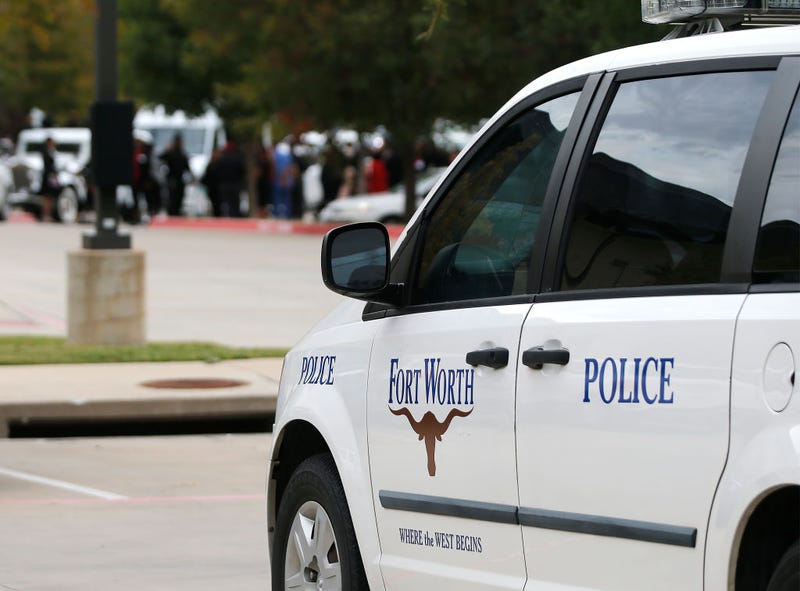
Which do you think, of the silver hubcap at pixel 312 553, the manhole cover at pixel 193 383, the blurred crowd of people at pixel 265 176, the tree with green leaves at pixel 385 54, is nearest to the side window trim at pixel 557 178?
the silver hubcap at pixel 312 553

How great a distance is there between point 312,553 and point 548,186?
1504 mm

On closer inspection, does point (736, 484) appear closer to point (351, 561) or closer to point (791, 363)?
point (791, 363)

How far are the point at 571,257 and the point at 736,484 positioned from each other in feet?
2.98

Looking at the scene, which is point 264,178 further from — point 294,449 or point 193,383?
point 294,449

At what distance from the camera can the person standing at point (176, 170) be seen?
41.5m

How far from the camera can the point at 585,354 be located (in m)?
4.19

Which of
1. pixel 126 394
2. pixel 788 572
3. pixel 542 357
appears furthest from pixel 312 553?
pixel 126 394

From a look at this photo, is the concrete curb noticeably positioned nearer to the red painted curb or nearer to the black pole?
the red painted curb

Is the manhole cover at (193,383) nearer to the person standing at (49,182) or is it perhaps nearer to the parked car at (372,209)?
the parked car at (372,209)

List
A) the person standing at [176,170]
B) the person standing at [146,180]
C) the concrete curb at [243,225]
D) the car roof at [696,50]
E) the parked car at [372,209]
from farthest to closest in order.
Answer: the person standing at [176,170]
the person standing at [146,180]
the parked car at [372,209]
the concrete curb at [243,225]
the car roof at [696,50]

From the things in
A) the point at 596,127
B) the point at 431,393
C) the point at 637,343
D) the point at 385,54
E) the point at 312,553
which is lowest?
the point at 312,553

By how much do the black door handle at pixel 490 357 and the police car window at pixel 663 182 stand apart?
25 cm

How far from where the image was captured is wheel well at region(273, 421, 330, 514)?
18.6ft

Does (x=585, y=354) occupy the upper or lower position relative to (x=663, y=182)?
lower
